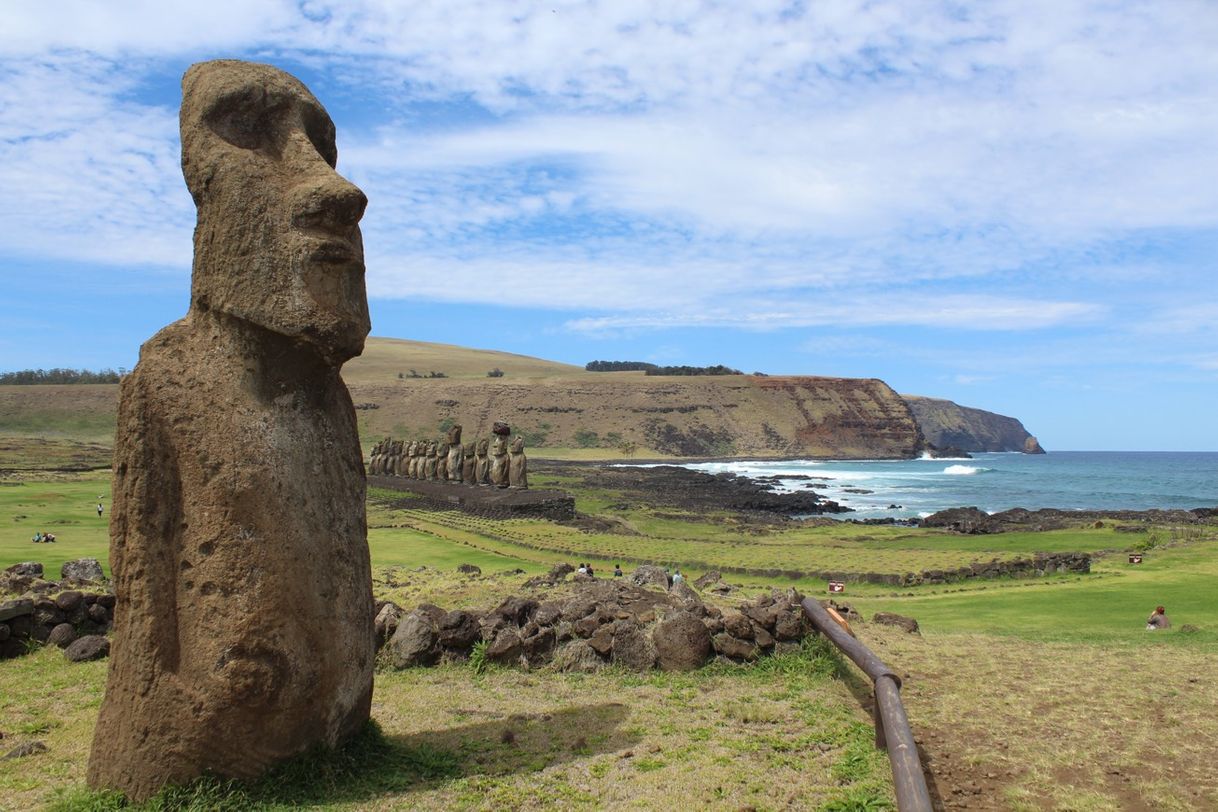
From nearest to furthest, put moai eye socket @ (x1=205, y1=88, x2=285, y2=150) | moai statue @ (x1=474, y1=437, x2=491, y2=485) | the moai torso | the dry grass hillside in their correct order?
moai eye socket @ (x1=205, y1=88, x2=285, y2=150) → moai statue @ (x1=474, y1=437, x2=491, y2=485) → the moai torso → the dry grass hillside

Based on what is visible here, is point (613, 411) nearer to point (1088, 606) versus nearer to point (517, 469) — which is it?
point (517, 469)

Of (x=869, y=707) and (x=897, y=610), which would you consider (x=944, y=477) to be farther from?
(x=869, y=707)

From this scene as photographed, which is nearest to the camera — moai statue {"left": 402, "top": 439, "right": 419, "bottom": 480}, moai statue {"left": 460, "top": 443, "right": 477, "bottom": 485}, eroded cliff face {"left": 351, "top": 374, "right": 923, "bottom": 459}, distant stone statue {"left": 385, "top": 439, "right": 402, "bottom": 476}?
moai statue {"left": 460, "top": 443, "right": 477, "bottom": 485}

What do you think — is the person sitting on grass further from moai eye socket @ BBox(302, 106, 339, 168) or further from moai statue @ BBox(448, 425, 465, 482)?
moai statue @ BBox(448, 425, 465, 482)

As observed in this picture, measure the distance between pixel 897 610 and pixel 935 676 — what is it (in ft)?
23.7

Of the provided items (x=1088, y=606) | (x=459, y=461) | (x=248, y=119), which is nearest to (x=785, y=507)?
(x=459, y=461)

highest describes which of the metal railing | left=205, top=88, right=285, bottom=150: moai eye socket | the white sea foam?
left=205, top=88, right=285, bottom=150: moai eye socket

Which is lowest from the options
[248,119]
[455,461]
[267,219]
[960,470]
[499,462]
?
[960,470]

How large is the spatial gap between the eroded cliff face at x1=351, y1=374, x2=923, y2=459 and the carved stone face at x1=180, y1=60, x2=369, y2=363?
106 metres

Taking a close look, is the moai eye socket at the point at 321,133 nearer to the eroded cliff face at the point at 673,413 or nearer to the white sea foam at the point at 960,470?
the eroded cliff face at the point at 673,413

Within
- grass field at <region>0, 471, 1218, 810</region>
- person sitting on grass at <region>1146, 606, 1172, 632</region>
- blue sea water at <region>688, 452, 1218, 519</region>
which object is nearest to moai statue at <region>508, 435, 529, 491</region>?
blue sea water at <region>688, 452, 1218, 519</region>

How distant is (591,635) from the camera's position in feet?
29.2

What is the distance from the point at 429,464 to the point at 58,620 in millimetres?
34105

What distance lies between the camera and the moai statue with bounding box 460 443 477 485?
39094 millimetres
